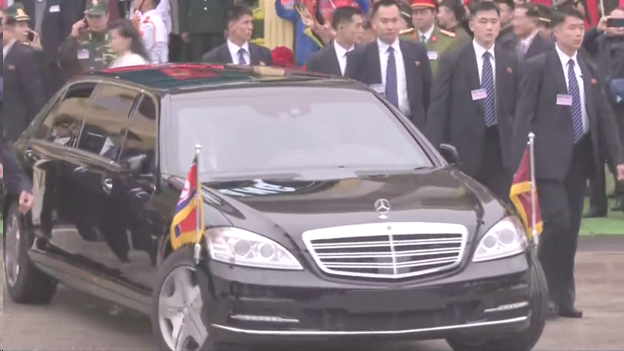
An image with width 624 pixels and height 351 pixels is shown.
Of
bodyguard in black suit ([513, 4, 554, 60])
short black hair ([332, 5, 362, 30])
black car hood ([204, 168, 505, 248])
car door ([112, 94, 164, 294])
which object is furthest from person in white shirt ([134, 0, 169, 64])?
black car hood ([204, 168, 505, 248])

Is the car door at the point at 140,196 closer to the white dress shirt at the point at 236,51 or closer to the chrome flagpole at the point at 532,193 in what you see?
the chrome flagpole at the point at 532,193

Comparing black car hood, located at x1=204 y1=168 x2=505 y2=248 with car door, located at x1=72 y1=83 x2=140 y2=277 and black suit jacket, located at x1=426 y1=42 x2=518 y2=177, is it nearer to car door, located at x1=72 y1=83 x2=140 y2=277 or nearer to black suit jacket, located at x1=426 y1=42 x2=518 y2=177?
car door, located at x1=72 y1=83 x2=140 y2=277

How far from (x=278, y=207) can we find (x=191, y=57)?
31.7ft

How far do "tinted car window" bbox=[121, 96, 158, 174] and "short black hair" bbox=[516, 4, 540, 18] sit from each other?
6.11 meters

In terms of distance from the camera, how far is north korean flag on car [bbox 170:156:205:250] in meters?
8.10

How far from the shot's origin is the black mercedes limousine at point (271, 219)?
7902mm

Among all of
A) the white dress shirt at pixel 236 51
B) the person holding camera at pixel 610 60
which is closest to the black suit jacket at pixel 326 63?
the white dress shirt at pixel 236 51

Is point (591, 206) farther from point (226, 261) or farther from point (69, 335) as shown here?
point (226, 261)

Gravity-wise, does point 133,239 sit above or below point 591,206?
above

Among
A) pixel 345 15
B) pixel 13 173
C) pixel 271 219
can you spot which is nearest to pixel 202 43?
pixel 345 15

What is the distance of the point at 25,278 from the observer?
35.3 ft

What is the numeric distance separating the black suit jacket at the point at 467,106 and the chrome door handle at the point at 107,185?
2895 millimetres

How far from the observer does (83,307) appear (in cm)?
1083

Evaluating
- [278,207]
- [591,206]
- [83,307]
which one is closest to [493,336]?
[278,207]
